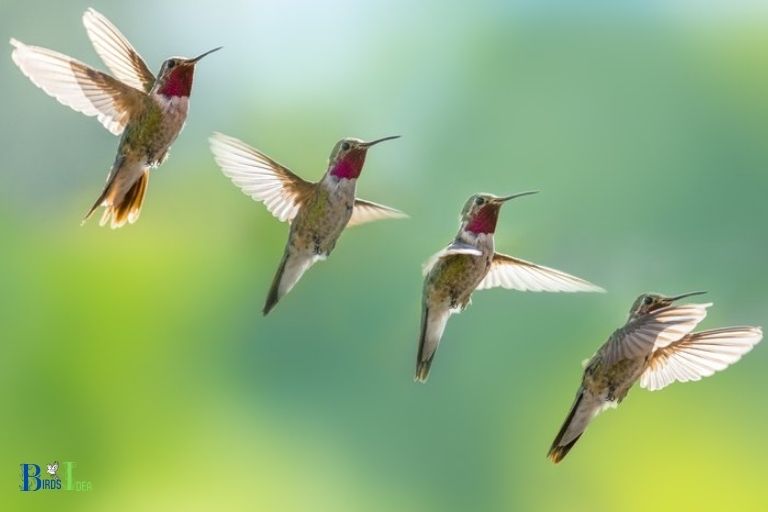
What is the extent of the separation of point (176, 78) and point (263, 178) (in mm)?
231

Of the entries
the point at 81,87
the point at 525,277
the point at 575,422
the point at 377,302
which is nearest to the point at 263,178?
the point at 81,87

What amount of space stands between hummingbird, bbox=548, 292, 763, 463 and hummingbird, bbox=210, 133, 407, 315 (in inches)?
16.7

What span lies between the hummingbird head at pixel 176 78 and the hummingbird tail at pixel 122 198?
0.44 ft

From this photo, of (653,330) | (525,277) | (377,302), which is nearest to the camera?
(653,330)

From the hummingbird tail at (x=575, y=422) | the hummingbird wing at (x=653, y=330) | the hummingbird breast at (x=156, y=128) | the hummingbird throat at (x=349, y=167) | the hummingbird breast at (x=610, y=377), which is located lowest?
the hummingbird tail at (x=575, y=422)

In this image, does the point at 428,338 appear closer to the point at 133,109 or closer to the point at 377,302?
the point at 133,109

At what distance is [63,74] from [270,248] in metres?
2.37

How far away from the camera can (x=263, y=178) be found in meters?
1.69

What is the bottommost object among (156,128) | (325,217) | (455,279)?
(455,279)

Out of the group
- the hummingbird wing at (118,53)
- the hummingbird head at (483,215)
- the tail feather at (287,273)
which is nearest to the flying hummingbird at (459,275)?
the hummingbird head at (483,215)

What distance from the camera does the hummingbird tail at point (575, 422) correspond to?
63.2 inches

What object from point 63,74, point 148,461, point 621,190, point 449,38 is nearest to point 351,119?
point 449,38

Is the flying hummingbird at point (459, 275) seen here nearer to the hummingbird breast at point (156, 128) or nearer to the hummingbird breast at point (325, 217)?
the hummingbird breast at point (325, 217)

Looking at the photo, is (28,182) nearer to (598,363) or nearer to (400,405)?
(400,405)
